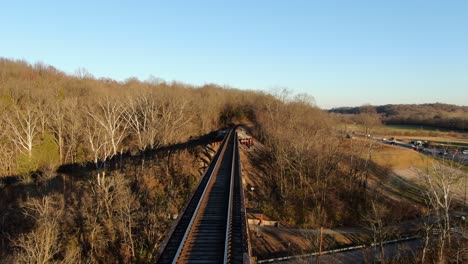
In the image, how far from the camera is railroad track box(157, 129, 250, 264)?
12.7m

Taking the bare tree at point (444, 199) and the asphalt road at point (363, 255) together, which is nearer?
the bare tree at point (444, 199)

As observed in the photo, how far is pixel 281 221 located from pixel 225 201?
17785mm

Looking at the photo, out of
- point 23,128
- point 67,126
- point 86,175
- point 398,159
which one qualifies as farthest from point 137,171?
point 398,159

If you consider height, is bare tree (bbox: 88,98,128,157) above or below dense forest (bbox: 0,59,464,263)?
above

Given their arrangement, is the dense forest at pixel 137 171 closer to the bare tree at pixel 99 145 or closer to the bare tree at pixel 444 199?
the bare tree at pixel 99 145

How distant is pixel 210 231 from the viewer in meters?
15.6

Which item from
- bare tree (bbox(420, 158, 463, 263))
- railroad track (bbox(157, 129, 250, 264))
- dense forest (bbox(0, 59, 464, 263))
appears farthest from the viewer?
dense forest (bbox(0, 59, 464, 263))

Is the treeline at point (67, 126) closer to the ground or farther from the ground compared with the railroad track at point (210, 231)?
farther from the ground

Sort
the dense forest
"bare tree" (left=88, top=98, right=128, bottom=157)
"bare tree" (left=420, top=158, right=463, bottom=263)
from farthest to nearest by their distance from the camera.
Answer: "bare tree" (left=88, top=98, right=128, bottom=157), the dense forest, "bare tree" (left=420, top=158, right=463, bottom=263)

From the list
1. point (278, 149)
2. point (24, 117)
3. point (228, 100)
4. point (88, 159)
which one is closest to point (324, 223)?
point (278, 149)

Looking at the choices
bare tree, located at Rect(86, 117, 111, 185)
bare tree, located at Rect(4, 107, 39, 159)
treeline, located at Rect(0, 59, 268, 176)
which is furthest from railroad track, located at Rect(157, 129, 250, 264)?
bare tree, located at Rect(4, 107, 39, 159)

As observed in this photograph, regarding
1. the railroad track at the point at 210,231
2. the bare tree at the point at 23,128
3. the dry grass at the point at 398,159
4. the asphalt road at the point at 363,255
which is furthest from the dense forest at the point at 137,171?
the railroad track at the point at 210,231

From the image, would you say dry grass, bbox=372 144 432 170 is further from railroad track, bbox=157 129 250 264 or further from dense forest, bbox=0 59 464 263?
railroad track, bbox=157 129 250 264

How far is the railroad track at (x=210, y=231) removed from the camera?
1270 centimetres
